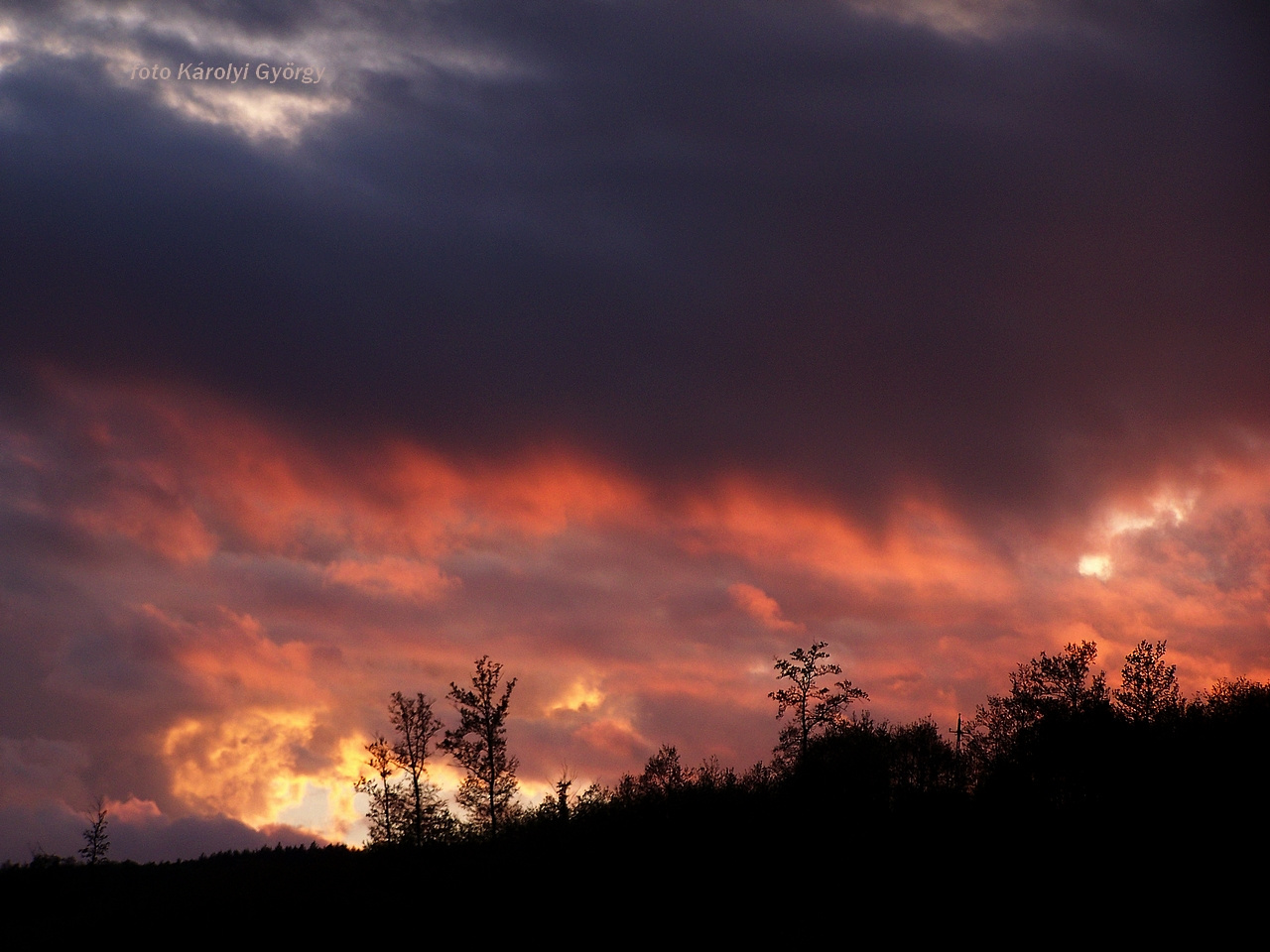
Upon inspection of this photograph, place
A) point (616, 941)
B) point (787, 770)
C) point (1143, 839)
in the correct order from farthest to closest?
point (787, 770), point (1143, 839), point (616, 941)

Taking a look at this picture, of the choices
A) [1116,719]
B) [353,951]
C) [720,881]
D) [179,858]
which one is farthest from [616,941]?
[1116,719]

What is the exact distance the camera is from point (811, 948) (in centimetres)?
2958

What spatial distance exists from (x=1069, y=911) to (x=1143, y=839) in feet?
21.8

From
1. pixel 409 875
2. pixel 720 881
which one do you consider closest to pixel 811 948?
pixel 720 881

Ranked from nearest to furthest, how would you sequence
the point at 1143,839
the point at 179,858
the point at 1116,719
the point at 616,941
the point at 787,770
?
1. the point at 616,941
2. the point at 1143,839
3. the point at 179,858
4. the point at 1116,719
5. the point at 787,770

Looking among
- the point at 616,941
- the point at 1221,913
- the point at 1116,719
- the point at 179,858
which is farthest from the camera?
the point at 1116,719

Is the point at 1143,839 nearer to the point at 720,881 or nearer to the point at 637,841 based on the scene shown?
the point at 720,881

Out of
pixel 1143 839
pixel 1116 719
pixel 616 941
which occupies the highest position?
pixel 1116 719

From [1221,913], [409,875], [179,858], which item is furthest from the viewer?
[179,858]

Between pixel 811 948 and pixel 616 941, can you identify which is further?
pixel 616 941

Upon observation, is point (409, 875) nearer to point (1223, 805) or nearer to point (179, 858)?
point (179, 858)

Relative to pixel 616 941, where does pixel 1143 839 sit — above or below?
above

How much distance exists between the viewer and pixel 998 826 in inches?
1570

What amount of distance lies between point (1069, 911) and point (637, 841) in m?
17.7
